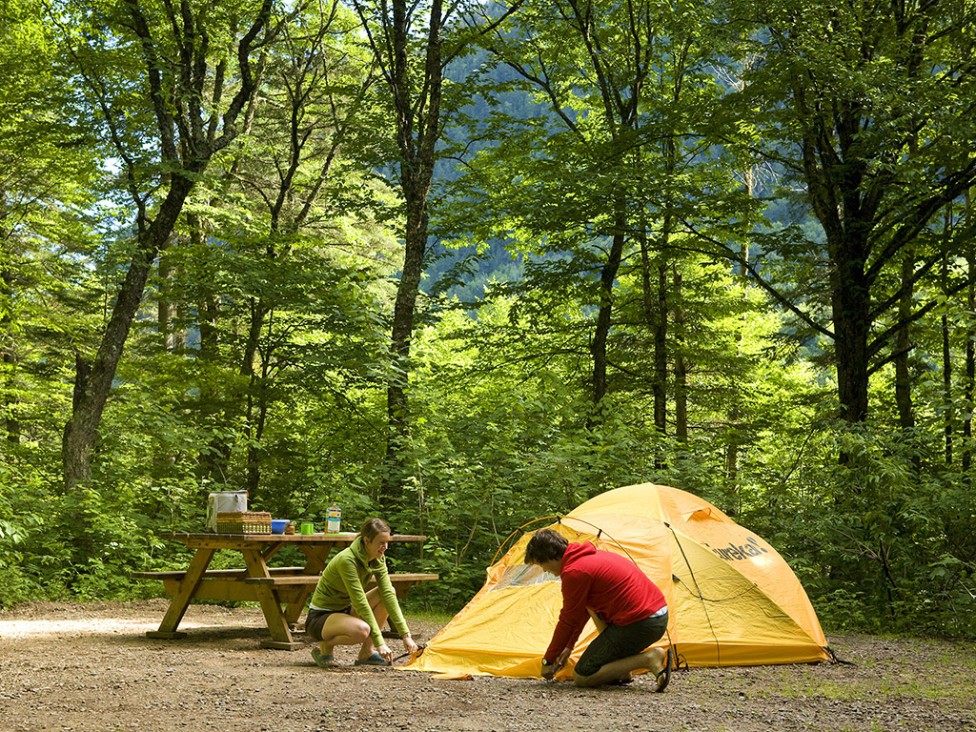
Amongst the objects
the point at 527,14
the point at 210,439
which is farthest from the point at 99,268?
the point at 527,14

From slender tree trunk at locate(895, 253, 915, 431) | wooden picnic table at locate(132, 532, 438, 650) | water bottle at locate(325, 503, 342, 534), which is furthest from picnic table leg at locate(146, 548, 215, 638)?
slender tree trunk at locate(895, 253, 915, 431)

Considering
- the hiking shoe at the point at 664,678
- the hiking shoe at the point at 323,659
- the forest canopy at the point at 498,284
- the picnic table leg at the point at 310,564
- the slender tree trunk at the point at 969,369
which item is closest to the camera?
the hiking shoe at the point at 664,678

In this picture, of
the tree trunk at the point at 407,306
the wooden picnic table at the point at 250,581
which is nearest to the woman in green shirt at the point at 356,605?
the wooden picnic table at the point at 250,581

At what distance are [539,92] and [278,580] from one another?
1321 centimetres

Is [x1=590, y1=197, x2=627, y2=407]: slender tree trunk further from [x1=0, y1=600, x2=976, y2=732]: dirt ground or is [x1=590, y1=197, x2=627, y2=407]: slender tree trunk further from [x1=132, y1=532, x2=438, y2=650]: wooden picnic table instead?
[x1=0, y1=600, x2=976, y2=732]: dirt ground

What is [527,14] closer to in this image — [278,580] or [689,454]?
[689,454]

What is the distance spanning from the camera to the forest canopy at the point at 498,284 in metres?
11.2

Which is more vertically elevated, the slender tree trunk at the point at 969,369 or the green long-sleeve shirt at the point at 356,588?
the slender tree trunk at the point at 969,369

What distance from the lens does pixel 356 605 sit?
6.48m

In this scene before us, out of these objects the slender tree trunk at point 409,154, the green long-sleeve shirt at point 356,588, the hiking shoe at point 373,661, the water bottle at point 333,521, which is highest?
the slender tree trunk at point 409,154

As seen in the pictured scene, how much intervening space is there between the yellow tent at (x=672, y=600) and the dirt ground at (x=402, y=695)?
230mm

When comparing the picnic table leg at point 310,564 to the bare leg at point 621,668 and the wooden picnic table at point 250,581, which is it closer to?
the wooden picnic table at point 250,581

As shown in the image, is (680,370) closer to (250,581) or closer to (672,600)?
(672,600)

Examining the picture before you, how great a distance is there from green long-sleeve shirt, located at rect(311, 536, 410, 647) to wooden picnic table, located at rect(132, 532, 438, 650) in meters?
0.86
